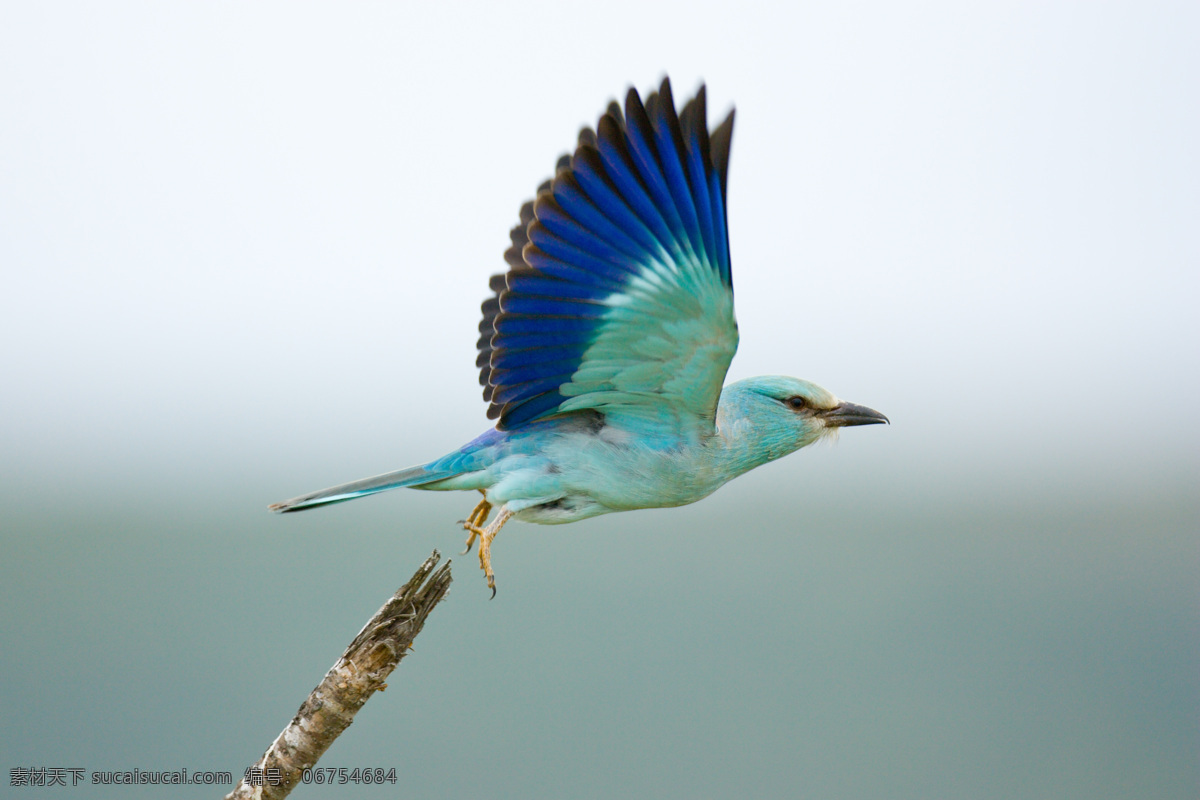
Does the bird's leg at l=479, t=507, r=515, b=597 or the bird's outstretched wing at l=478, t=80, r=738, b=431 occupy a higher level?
the bird's outstretched wing at l=478, t=80, r=738, b=431

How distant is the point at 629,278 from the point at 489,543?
1051mm

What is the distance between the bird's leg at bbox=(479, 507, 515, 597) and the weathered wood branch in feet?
0.83

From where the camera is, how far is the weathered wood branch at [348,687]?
303 centimetres

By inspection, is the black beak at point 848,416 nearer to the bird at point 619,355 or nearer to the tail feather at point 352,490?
the bird at point 619,355

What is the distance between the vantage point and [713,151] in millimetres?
3117

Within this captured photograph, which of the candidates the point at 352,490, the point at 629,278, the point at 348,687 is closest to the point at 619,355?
the point at 629,278

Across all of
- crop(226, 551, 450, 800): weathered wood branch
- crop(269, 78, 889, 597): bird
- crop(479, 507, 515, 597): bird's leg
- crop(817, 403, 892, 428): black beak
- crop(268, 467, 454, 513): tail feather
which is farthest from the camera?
crop(817, 403, 892, 428): black beak

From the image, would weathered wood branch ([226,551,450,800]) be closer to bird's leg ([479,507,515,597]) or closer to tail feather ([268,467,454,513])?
bird's leg ([479,507,515,597])

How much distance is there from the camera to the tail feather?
356 cm

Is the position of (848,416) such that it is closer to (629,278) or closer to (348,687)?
(629,278)

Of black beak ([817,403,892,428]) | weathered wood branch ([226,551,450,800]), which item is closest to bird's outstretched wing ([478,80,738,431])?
black beak ([817,403,892,428])

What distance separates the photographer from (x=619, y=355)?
3441 mm

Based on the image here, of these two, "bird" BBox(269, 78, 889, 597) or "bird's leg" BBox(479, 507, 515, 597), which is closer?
"bird" BBox(269, 78, 889, 597)

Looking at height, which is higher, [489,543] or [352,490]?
[352,490]
